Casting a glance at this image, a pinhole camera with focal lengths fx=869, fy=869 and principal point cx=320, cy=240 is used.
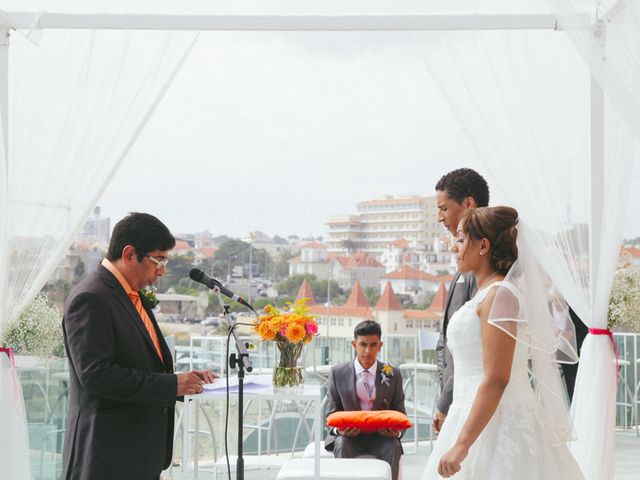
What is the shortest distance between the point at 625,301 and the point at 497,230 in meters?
2.01

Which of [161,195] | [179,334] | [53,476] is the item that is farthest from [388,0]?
[161,195]

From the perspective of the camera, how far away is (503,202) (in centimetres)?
382

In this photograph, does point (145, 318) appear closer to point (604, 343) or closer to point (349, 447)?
point (349, 447)

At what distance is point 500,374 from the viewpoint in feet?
7.74

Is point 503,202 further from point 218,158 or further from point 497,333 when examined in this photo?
point 218,158

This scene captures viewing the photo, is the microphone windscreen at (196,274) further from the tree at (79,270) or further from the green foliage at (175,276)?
the green foliage at (175,276)

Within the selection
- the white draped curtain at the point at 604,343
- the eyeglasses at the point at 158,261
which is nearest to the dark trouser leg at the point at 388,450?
the white draped curtain at the point at 604,343

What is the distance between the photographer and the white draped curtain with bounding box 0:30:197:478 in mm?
3814

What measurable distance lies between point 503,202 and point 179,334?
5.21 metres

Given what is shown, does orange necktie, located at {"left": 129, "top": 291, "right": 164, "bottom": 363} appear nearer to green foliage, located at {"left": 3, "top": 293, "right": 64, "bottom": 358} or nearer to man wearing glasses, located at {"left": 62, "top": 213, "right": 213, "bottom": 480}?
man wearing glasses, located at {"left": 62, "top": 213, "right": 213, "bottom": 480}

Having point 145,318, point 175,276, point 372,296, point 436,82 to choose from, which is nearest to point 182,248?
point 175,276

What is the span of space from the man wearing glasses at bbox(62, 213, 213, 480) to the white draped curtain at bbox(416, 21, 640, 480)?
69.4 inches

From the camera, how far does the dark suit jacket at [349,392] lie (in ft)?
13.7

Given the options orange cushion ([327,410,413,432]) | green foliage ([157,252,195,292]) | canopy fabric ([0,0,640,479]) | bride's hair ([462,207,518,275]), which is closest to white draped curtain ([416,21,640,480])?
canopy fabric ([0,0,640,479])
